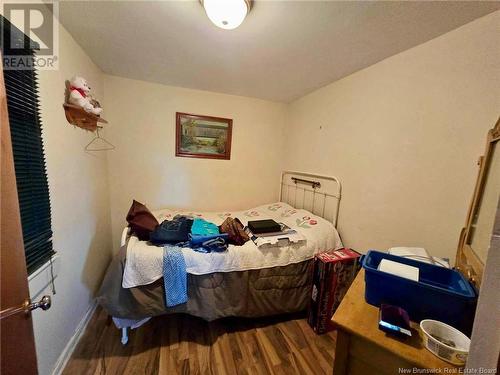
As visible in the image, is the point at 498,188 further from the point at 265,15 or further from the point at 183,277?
the point at 183,277

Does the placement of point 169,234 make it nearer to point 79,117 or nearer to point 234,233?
point 234,233

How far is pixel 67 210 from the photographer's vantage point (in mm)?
1501

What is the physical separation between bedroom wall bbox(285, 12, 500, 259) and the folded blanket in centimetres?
159

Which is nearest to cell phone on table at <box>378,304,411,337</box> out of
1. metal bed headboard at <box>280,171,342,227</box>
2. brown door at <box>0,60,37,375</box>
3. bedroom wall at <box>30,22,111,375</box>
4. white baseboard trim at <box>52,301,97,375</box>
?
brown door at <box>0,60,37,375</box>

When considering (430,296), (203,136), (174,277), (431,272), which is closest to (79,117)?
(203,136)

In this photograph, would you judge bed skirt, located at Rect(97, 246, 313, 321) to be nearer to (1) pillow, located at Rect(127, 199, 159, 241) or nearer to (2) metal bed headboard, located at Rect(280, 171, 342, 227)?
(1) pillow, located at Rect(127, 199, 159, 241)

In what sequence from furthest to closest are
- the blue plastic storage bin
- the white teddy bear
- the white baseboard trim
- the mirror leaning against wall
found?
the white teddy bear < the white baseboard trim < the mirror leaning against wall < the blue plastic storage bin

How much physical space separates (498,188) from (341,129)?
1355mm

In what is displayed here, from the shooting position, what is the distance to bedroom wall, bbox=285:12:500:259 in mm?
1191

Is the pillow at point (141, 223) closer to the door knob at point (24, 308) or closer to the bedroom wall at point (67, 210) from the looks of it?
the bedroom wall at point (67, 210)

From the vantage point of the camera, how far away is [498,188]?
0.92 m

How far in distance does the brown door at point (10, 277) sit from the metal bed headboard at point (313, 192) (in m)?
2.25

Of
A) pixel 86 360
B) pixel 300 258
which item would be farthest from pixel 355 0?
pixel 86 360

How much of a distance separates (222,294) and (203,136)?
196 centimetres
